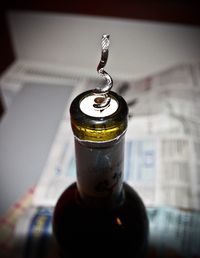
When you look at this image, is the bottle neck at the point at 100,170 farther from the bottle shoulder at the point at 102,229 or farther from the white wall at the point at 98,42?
the white wall at the point at 98,42

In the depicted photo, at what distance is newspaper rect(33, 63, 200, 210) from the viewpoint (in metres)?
0.57

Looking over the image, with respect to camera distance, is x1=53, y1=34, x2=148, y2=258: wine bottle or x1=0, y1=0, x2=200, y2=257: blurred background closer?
x1=53, y1=34, x2=148, y2=258: wine bottle

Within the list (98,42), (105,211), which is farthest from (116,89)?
(105,211)

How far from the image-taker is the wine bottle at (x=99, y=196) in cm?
29

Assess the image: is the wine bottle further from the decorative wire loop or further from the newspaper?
the newspaper

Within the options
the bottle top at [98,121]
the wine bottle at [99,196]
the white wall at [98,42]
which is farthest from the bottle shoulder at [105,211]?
the white wall at [98,42]

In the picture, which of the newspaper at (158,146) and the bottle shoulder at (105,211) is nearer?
the bottle shoulder at (105,211)

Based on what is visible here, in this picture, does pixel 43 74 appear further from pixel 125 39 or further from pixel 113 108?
pixel 113 108

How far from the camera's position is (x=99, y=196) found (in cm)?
34

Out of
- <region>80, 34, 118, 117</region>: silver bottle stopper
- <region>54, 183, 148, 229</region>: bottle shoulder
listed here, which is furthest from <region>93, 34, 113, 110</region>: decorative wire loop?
<region>54, 183, 148, 229</region>: bottle shoulder

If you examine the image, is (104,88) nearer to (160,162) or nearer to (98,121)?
(98,121)

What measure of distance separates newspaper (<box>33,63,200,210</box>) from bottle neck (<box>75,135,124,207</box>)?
0.72ft

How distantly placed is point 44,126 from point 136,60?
36 cm

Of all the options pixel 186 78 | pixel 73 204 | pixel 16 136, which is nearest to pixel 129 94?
pixel 186 78
